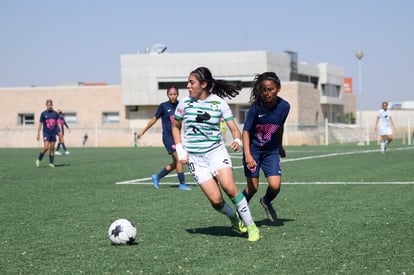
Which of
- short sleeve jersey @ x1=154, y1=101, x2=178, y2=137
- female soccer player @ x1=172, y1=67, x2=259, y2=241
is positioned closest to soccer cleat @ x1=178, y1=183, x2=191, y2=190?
short sleeve jersey @ x1=154, y1=101, x2=178, y2=137

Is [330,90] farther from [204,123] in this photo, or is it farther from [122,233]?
[122,233]

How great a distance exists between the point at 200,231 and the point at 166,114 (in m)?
6.23

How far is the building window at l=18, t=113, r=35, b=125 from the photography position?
67.2 metres

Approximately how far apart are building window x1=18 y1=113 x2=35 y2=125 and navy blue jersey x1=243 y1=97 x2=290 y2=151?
60.5 metres

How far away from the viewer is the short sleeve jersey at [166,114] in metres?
14.4

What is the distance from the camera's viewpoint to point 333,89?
8525 cm

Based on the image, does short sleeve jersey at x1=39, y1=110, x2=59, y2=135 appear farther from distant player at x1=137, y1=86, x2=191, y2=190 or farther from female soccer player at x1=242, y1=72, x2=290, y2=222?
female soccer player at x1=242, y1=72, x2=290, y2=222

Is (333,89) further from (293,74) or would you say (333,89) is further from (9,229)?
(9,229)

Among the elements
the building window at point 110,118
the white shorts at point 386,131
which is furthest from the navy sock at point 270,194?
the building window at point 110,118

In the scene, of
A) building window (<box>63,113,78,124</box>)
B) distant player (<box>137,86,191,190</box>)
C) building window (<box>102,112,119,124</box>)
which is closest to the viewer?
distant player (<box>137,86,191,190</box>)

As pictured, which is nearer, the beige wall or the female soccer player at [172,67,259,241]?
the female soccer player at [172,67,259,241]

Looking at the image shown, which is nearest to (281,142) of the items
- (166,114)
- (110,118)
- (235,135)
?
(235,135)

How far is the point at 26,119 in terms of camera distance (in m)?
67.6

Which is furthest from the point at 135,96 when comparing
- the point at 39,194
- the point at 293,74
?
the point at 39,194
